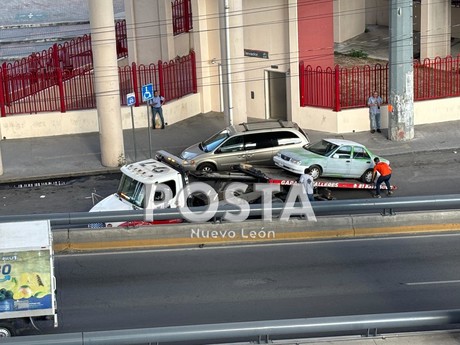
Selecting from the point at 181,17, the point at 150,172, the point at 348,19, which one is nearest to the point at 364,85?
the point at 181,17

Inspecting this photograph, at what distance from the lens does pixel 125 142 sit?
34719 millimetres

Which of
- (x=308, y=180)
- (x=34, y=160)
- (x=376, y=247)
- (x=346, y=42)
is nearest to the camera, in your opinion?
(x=376, y=247)

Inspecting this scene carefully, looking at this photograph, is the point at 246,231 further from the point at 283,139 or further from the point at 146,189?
the point at 283,139

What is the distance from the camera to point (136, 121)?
3609cm

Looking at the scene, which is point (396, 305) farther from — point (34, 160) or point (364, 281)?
point (34, 160)

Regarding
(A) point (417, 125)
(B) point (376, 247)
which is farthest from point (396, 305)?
(A) point (417, 125)

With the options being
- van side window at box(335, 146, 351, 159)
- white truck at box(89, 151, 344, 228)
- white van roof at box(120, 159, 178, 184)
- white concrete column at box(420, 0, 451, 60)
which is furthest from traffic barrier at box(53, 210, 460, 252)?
white concrete column at box(420, 0, 451, 60)

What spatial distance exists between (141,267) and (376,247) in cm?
513

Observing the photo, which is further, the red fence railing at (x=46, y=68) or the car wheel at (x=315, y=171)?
the red fence railing at (x=46, y=68)

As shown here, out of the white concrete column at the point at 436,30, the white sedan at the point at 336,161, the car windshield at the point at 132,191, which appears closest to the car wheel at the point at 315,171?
the white sedan at the point at 336,161

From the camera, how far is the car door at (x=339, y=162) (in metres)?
27.9

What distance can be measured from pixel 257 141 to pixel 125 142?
685cm

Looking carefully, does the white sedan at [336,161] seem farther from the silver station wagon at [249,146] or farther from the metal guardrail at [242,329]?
the metal guardrail at [242,329]

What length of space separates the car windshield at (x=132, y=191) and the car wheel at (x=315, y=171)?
598 cm
